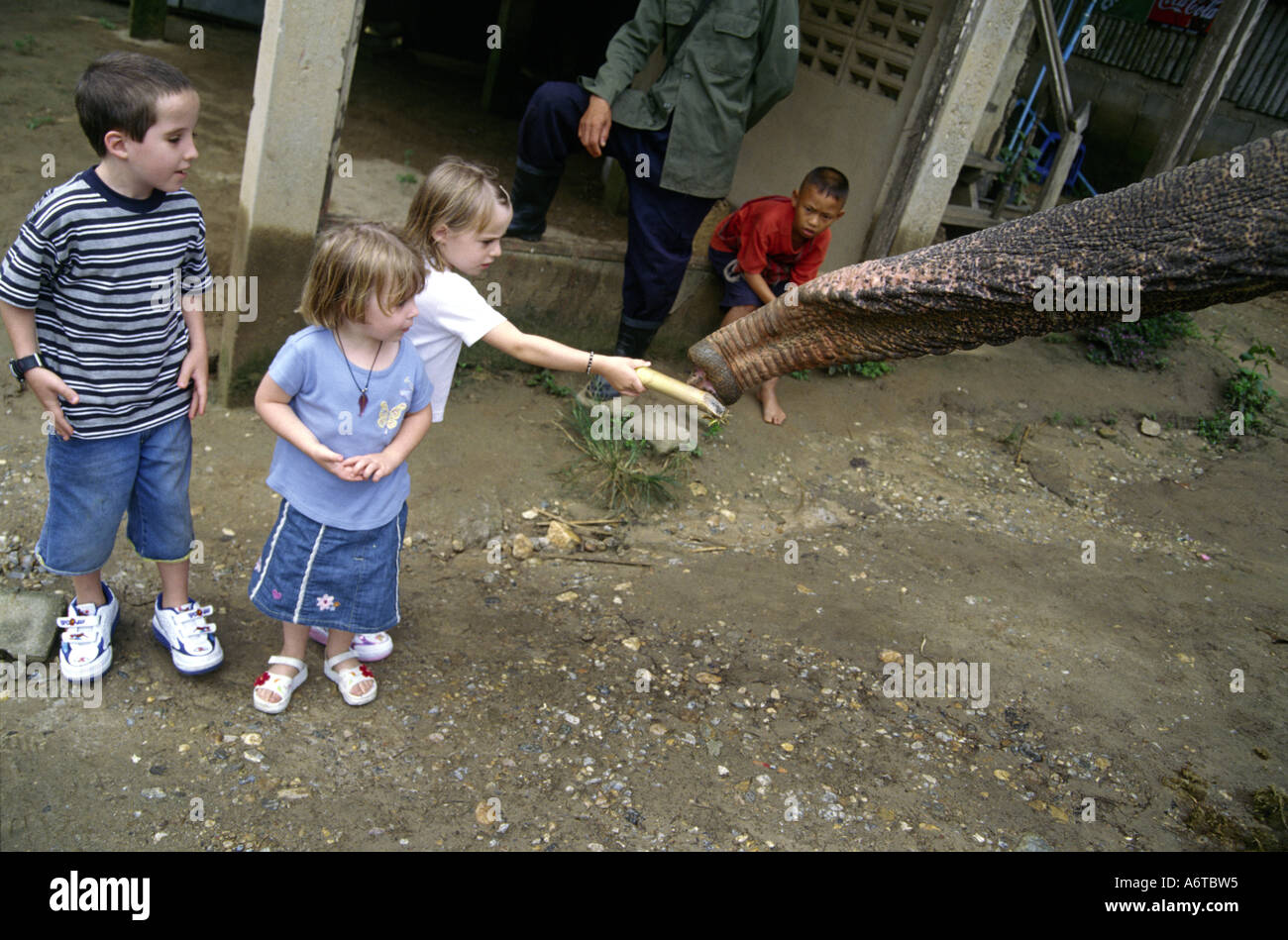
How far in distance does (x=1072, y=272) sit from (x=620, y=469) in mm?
2275

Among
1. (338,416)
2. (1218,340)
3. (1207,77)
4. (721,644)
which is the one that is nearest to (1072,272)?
(721,644)

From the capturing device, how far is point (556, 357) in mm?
2637

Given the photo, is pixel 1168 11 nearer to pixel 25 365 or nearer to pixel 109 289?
pixel 109 289

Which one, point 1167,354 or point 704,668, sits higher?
point 1167,354

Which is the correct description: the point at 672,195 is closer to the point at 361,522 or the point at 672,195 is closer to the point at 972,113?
the point at 972,113

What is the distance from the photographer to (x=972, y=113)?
16.8 ft

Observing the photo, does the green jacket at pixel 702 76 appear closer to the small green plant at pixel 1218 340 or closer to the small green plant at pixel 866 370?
the small green plant at pixel 866 370

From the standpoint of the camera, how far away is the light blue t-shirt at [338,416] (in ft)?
7.93

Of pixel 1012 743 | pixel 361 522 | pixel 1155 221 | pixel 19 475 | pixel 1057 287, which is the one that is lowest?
pixel 19 475

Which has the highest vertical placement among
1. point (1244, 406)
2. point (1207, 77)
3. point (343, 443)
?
point (1207, 77)

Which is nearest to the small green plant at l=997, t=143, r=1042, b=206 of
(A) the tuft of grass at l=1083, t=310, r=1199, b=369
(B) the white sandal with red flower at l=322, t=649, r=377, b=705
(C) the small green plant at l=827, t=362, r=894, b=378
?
(A) the tuft of grass at l=1083, t=310, r=1199, b=369

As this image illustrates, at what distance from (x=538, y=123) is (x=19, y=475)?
7.81 ft

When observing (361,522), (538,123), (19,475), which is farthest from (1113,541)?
(19,475)

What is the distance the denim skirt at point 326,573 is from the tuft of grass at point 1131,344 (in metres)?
5.51
